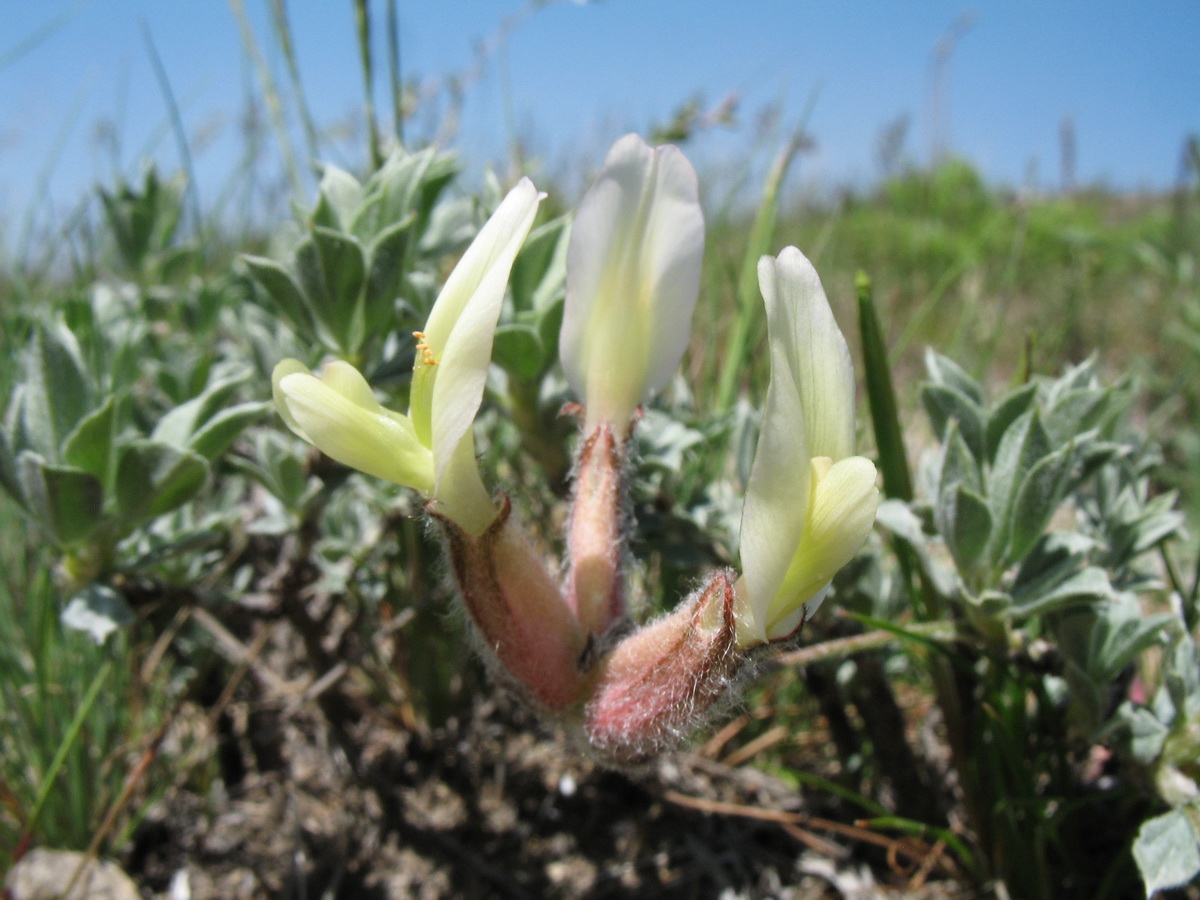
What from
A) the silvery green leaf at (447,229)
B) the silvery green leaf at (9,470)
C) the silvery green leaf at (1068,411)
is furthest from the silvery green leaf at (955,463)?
the silvery green leaf at (9,470)

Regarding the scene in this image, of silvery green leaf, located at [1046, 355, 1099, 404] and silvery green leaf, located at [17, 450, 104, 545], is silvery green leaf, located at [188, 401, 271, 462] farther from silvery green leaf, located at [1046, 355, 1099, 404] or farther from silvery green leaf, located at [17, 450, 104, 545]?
silvery green leaf, located at [1046, 355, 1099, 404]

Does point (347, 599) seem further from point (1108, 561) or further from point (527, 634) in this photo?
point (1108, 561)

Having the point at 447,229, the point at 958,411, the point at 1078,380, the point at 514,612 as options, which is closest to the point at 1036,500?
the point at 958,411

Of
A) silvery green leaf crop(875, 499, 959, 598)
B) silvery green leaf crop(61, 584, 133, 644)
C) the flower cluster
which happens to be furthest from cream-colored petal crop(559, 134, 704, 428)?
silvery green leaf crop(61, 584, 133, 644)

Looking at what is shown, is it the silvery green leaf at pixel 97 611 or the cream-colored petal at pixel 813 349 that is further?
the silvery green leaf at pixel 97 611

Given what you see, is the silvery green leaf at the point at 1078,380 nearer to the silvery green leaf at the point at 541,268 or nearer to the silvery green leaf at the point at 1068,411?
the silvery green leaf at the point at 1068,411

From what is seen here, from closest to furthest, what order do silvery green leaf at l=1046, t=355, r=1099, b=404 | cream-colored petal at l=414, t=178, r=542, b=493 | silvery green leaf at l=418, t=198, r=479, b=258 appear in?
1. cream-colored petal at l=414, t=178, r=542, b=493
2. silvery green leaf at l=1046, t=355, r=1099, b=404
3. silvery green leaf at l=418, t=198, r=479, b=258
